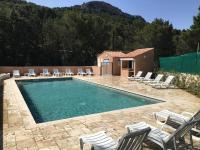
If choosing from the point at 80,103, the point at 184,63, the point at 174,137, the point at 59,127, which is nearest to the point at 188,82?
the point at 184,63

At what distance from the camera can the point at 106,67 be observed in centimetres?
2422

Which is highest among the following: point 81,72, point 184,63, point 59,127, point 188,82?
point 184,63

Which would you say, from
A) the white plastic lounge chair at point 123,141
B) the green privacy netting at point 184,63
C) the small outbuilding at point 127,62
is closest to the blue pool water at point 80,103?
the white plastic lounge chair at point 123,141

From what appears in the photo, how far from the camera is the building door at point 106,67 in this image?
78.5 feet

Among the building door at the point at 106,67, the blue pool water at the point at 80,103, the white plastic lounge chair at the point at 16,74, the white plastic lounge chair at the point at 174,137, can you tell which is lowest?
the blue pool water at the point at 80,103

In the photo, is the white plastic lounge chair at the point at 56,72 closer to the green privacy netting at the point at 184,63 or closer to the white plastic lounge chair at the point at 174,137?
the green privacy netting at the point at 184,63

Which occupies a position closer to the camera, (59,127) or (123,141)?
(123,141)

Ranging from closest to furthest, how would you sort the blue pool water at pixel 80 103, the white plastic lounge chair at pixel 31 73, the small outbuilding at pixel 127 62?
the blue pool water at pixel 80 103
the small outbuilding at pixel 127 62
the white plastic lounge chair at pixel 31 73

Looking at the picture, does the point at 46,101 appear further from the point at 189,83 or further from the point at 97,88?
the point at 189,83

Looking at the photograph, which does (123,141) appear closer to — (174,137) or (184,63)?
(174,137)

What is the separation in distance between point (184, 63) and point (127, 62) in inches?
337

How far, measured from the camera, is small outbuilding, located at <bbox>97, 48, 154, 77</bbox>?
67.8 ft

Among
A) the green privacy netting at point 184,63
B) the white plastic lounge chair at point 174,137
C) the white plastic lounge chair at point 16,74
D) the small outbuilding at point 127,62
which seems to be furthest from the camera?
the white plastic lounge chair at point 16,74

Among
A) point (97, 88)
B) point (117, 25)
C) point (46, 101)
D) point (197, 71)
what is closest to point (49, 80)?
point (97, 88)
